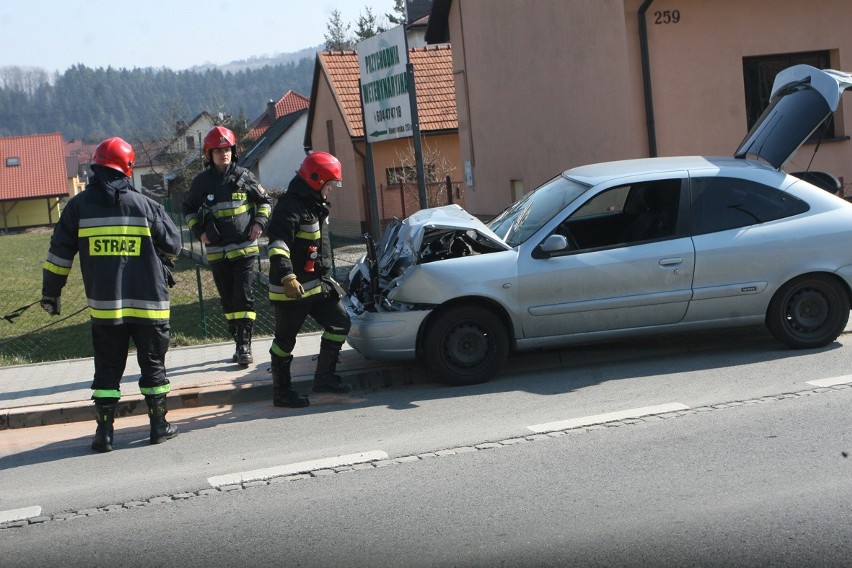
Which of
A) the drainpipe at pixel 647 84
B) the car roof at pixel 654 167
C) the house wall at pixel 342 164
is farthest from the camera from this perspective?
the house wall at pixel 342 164

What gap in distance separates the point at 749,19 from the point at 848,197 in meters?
2.91

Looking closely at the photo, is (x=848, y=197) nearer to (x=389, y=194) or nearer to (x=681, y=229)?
(x=681, y=229)

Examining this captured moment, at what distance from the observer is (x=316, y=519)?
214 inches

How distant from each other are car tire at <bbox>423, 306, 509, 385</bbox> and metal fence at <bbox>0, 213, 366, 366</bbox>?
11.9 feet

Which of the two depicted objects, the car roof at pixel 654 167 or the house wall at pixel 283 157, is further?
the house wall at pixel 283 157

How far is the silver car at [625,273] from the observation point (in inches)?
323

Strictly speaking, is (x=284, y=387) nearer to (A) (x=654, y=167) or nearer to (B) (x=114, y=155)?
(B) (x=114, y=155)

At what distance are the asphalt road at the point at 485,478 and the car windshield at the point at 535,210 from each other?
4.07ft

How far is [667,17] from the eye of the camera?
569 inches

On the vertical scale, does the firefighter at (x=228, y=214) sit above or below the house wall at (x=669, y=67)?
below

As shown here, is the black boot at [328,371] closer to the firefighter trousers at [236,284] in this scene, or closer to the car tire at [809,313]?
the firefighter trousers at [236,284]

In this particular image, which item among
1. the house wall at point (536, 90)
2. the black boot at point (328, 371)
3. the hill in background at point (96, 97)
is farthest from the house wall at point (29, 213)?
the hill in background at point (96, 97)

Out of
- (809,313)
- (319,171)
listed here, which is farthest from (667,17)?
(319,171)

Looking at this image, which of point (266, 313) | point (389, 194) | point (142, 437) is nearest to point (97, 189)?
point (142, 437)
